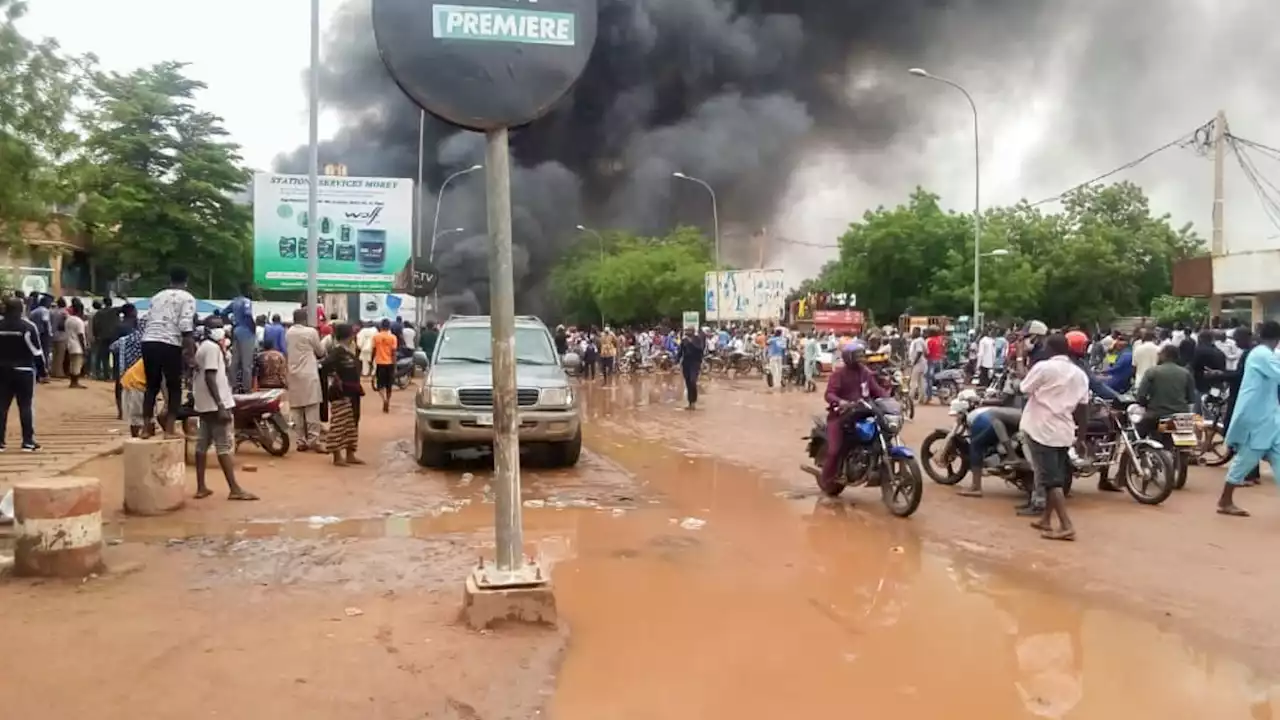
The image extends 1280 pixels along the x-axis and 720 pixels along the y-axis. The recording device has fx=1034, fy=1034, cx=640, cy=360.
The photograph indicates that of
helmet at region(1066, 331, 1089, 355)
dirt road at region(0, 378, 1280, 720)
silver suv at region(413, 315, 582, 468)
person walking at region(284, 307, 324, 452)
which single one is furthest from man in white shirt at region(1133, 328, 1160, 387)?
person walking at region(284, 307, 324, 452)

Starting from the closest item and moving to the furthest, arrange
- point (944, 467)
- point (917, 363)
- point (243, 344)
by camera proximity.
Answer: point (944, 467) < point (243, 344) < point (917, 363)

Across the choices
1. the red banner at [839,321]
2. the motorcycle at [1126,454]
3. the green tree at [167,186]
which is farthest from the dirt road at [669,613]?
the red banner at [839,321]

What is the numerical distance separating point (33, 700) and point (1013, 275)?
4243 cm

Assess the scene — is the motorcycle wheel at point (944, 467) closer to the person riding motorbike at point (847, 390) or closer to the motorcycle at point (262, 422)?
the person riding motorbike at point (847, 390)

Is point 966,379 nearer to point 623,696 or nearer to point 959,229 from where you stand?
point 623,696

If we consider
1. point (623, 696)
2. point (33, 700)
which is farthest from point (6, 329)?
point (623, 696)

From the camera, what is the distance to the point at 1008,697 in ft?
14.0

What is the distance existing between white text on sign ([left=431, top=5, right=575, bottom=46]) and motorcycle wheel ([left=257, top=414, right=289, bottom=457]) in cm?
714

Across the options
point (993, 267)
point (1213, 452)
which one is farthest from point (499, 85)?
point (993, 267)

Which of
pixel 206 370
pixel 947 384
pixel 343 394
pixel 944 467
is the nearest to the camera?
pixel 206 370

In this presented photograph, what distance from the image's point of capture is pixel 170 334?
834cm

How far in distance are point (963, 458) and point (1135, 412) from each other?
1536mm

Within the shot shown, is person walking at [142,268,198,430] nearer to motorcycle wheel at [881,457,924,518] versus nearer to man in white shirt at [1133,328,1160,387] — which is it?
motorcycle wheel at [881,457,924,518]

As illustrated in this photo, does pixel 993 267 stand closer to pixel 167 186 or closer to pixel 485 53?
pixel 167 186
